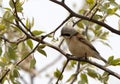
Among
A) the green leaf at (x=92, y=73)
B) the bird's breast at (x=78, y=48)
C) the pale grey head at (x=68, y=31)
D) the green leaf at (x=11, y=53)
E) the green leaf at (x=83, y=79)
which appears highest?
the green leaf at (x=11, y=53)

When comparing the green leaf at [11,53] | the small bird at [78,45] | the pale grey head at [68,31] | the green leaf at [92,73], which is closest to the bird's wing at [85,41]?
the small bird at [78,45]

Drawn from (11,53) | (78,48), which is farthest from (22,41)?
(78,48)

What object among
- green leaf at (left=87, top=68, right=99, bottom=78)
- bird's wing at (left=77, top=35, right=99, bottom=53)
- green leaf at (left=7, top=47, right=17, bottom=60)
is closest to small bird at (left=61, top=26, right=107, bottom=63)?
bird's wing at (left=77, top=35, right=99, bottom=53)

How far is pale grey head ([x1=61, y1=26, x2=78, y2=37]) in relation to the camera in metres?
3.99

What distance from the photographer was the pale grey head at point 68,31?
399cm

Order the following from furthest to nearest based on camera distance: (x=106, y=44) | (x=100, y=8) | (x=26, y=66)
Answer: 1. (x=26, y=66)
2. (x=106, y=44)
3. (x=100, y=8)

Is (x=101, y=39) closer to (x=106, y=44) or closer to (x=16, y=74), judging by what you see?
(x=106, y=44)

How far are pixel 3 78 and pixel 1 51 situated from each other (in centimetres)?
24

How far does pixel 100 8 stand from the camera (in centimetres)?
323

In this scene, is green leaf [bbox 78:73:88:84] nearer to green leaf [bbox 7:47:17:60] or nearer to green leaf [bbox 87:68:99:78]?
green leaf [bbox 87:68:99:78]

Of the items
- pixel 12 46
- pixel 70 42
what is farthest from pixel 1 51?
pixel 70 42

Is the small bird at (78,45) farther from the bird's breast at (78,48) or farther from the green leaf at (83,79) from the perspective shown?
the green leaf at (83,79)

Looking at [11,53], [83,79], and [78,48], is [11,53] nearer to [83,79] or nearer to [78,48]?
[83,79]

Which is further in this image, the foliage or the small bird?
the small bird
